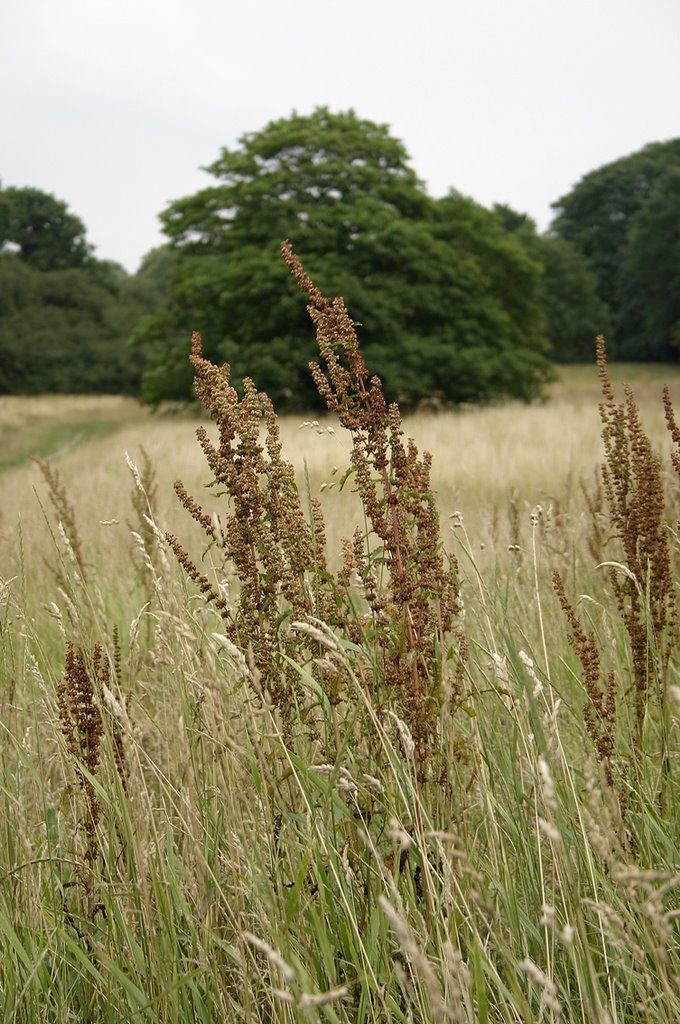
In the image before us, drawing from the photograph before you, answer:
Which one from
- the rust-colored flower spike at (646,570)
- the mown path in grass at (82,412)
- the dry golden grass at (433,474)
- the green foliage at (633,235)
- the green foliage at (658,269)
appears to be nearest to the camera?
the rust-colored flower spike at (646,570)

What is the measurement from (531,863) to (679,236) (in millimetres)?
53451

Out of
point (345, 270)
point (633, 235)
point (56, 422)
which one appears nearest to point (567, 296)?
point (633, 235)

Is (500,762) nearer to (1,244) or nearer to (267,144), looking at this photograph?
(267,144)

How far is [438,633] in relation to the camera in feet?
7.02

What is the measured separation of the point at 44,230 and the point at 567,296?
36.0 m

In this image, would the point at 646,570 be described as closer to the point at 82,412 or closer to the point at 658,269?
the point at 82,412

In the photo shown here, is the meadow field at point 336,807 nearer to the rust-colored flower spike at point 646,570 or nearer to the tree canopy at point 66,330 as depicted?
the rust-colored flower spike at point 646,570

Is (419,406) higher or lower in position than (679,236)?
lower

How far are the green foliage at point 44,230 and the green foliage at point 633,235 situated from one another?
111 feet

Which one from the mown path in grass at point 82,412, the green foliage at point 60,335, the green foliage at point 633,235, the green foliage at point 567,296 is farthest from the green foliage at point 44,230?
the green foliage at point 633,235

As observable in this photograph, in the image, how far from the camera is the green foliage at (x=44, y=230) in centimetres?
6338

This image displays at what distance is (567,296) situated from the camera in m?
55.5

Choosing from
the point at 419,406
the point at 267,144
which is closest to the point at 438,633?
the point at 419,406

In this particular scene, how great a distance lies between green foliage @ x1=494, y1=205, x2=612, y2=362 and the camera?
54812 millimetres
